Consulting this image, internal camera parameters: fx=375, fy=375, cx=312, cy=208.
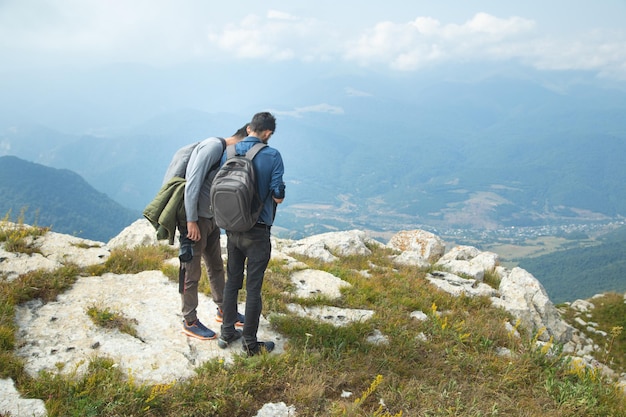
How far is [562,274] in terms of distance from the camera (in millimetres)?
144375

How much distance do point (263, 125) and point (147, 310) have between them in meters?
4.56

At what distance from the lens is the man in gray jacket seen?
19.4ft

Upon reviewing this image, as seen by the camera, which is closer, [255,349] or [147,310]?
[255,349]

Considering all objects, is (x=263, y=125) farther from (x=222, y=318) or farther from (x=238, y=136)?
(x=222, y=318)

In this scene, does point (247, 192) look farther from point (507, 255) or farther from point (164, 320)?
point (507, 255)

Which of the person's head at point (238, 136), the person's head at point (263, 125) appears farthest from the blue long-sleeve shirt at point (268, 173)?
the person's head at point (238, 136)

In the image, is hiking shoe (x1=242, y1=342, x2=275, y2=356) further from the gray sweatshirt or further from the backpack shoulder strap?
the backpack shoulder strap

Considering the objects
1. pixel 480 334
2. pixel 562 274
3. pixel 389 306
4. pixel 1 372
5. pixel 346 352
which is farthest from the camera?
pixel 562 274

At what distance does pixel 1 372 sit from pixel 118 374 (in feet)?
4.66

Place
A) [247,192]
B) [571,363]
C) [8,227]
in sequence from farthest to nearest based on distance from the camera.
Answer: [8,227]
[571,363]
[247,192]

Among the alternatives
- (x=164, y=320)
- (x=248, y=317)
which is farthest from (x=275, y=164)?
(x=164, y=320)

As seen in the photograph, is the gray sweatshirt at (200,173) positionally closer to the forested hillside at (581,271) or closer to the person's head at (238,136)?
the person's head at (238,136)

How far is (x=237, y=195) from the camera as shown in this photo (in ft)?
17.3

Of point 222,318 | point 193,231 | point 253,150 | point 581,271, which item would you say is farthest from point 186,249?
point 581,271
